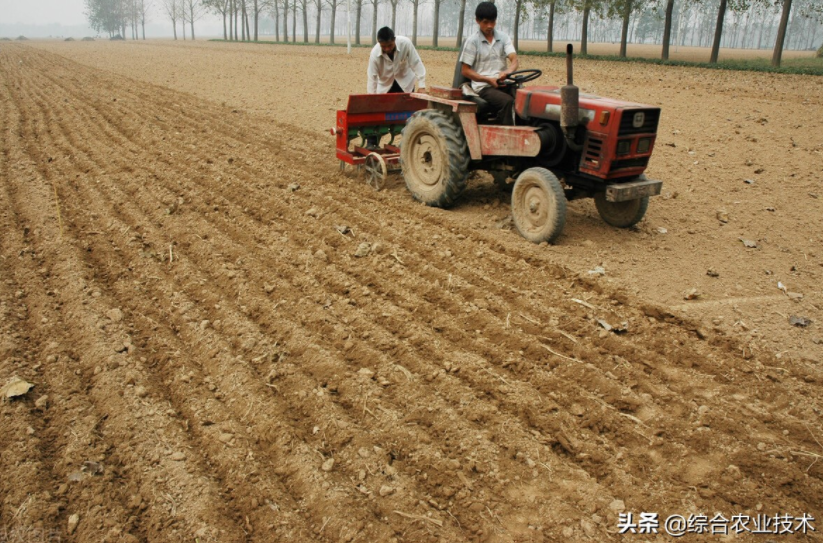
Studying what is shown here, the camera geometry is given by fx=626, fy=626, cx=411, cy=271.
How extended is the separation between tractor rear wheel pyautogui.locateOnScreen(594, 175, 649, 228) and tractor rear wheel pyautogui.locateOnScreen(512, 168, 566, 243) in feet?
1.93

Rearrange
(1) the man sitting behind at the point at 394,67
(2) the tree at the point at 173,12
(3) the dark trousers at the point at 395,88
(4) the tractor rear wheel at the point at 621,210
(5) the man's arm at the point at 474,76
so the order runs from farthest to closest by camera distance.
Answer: (2) the tree at the point at 173,12 < (3) the dark trousers at the point at 395,88 < (1) the man sitting behind at the point at 394,67 < (5) the man's arm at the point at 474,76 < (4) the tractor rear wheel at the point at 621,210

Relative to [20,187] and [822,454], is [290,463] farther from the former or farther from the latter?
[20,187]

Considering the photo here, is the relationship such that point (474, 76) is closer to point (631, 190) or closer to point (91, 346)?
point (631, 190)

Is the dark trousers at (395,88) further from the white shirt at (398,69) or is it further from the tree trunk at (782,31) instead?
the tree trunk at (782,31)

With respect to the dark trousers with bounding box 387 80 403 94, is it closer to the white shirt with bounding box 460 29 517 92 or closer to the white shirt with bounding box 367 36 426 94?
the white shirt with bounding box 367 36 426 94

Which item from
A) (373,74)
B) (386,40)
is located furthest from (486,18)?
(373,74)

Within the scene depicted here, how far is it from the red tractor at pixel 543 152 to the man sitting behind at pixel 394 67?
998mm

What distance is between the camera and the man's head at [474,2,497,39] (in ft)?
19.2

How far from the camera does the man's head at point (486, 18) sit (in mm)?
5855

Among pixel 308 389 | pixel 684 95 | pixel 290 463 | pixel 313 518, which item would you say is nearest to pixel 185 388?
pixel 308 389

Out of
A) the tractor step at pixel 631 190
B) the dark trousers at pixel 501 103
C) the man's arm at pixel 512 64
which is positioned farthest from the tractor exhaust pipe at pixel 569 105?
the man's arm at pixel 512 64

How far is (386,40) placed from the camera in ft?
23.8

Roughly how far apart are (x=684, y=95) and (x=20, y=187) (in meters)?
13.2

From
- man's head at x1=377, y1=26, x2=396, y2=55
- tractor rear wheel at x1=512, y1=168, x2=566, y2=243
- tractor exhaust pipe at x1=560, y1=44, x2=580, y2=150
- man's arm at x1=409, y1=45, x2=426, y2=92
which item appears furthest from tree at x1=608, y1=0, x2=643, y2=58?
tractor exhaust pipe at x1=560, y1=44, x2=580, y2=150
